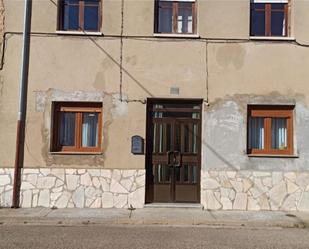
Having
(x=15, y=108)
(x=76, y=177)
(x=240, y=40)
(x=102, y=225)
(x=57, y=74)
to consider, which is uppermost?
(x=240, y=40)

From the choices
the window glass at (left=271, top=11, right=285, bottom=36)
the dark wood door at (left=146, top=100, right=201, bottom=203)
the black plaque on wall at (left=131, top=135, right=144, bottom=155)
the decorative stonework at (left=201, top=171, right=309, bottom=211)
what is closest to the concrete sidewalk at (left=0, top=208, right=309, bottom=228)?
the decorative stonework at (left=201, top=171, right=309, bottom=211)

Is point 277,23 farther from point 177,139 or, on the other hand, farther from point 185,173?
point 185,173

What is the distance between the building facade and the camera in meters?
11.9

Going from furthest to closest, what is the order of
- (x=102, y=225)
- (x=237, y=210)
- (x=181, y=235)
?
1. (x=237, y=210)
2. (x=102, y=225)
3. (x=181, y=235)

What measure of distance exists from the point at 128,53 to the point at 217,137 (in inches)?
130

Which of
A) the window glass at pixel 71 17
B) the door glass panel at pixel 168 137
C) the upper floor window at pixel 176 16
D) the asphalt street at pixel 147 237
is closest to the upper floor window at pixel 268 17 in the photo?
the upper floor window at pixel 176 16

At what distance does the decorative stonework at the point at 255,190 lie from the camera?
11789 mm

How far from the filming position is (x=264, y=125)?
40.2 ft

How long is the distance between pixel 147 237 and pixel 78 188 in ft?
12.3

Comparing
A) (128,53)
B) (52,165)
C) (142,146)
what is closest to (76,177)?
(52,165)

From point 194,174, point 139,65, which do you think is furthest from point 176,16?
point 194,174

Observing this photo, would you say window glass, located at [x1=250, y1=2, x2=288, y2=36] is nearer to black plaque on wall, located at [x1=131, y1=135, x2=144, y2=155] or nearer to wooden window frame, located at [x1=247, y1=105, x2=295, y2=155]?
wooden window frame, located at [x1=247, y1=105, x2=295, y2=155]

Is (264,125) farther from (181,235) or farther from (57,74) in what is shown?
(57,74)

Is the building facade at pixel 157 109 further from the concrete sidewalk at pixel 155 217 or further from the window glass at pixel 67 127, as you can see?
the concrete sidewalk at pixel 155 217
